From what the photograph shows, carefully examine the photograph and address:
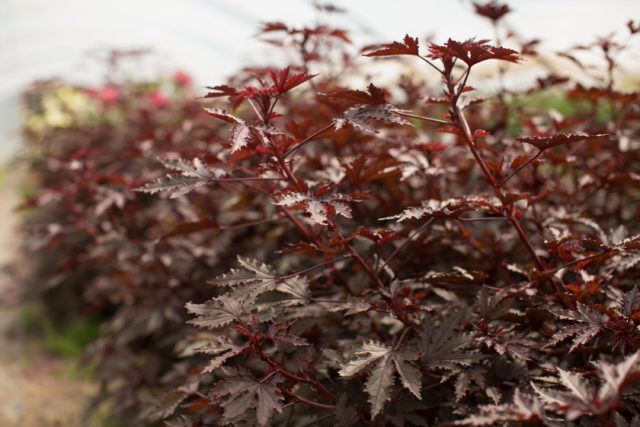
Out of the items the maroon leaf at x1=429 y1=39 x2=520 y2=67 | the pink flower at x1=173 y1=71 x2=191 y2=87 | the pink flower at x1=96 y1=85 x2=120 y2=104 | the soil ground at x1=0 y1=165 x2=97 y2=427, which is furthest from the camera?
the pink flower at x1=173 y1=71 x2=191 y2=87

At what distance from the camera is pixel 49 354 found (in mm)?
3332

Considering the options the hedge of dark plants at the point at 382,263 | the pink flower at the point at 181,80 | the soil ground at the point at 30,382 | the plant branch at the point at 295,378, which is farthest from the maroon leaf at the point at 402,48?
the pink flower at the point at 181,80

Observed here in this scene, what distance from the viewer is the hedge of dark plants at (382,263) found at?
3.77 feet

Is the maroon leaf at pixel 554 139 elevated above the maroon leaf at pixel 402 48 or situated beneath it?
situated beneath

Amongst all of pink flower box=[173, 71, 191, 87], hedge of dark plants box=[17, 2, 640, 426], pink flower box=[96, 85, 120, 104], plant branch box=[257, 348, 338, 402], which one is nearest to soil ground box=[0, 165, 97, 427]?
hedge of dark plants box=[17, 2, 640, 426]

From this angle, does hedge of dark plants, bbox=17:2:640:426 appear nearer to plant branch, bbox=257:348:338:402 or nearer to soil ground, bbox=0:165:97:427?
plant branch, bbox=257:348:338:402

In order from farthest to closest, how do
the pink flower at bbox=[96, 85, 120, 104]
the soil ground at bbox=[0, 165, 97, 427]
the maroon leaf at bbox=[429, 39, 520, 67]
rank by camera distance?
the pink flower at bbox=[96, 85, 120, 104] → the soil ground at bbox=[0, 165, 97, 427] → the maroon leaf at bbox=[429, 39, 520, 67]

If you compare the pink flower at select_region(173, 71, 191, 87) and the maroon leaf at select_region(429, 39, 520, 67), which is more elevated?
the maroon leaf at select_region(429, 39, 520, 67)

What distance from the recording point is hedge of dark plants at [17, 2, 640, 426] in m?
1.15

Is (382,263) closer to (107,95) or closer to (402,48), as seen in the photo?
(402,48)

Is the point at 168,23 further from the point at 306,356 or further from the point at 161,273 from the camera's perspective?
the point at 306,356

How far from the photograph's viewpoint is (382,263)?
1624 millimetres

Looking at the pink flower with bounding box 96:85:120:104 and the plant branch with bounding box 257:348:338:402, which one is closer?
the plant branch with bounding box 257:348:338:402

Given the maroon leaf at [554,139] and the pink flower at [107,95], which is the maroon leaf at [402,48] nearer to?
the maroon leaf at [554,139]
